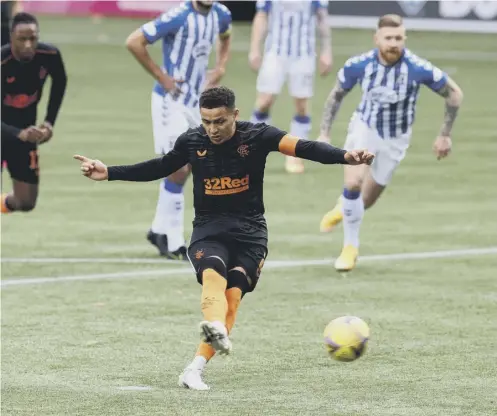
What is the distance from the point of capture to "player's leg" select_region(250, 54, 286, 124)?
20141mm

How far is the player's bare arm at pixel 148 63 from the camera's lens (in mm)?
14258

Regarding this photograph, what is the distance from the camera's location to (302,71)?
66.6 feet

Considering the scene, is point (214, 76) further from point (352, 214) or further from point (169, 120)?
point (352, 214)

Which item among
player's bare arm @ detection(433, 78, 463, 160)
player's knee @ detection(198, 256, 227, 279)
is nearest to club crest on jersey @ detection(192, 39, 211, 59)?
player's bare arm @ detection(433, 78, 463, 160)

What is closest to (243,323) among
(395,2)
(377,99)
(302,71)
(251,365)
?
(251,365)

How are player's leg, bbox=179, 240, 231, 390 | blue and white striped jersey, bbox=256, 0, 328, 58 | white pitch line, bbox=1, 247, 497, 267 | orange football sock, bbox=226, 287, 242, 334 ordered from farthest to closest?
blue and white striped jersey, bbox=256, 0, 328, 58 → white pitch line, bbox=1, 247, 497, 267 → orange football sock, bbox=226, 287, 242, 334 → player's leg, bbox=179, 240, 231, 390

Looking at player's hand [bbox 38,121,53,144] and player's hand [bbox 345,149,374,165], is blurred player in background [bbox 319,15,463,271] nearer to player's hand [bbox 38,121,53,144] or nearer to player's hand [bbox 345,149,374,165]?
player's hand [bbox 38,121,53,144]

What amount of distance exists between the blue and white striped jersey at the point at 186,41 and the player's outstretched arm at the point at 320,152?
16.4 feet

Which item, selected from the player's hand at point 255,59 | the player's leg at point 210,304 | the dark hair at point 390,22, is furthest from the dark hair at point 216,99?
the player's hand at point 255,59

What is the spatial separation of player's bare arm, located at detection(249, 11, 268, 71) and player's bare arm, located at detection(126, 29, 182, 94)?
481 cm

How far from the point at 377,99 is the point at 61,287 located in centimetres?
332

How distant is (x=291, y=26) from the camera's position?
20.3 m

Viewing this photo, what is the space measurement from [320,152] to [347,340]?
1181 mm

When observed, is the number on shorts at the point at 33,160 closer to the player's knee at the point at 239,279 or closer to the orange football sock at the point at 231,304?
the player's knee at the point at 239,279
